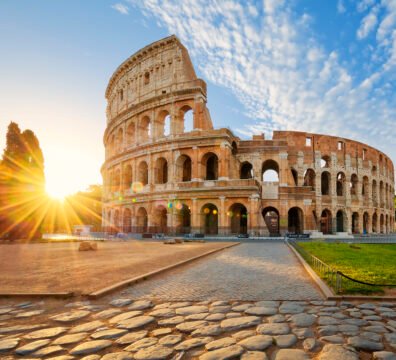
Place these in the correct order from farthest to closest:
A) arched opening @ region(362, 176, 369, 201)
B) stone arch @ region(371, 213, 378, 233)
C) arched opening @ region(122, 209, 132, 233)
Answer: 1. stone arch @ region(371, 213, 378, 233)
2. arched opening @ region(362, 176, 369, 201)
3. arched opening @ region(122, 209, 132, 233)

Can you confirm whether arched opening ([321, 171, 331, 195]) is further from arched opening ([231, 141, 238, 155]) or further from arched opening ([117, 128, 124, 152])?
arched opening ([117, 128, 124, 152])

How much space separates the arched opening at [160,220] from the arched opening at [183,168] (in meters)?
4.04

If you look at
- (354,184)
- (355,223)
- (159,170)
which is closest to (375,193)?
(354,184)

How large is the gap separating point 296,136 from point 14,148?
104 feet

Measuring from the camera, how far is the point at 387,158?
49.8m

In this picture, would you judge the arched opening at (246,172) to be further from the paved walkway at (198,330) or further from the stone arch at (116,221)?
the paved walkway at (198,330)

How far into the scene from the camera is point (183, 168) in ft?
116

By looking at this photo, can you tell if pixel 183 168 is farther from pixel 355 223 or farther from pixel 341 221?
pixel 355 223

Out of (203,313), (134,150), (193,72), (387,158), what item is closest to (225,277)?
(203,313)

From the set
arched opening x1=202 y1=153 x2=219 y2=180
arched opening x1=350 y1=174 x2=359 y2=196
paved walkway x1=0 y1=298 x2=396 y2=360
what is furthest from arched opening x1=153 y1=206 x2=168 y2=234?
Result: paved walkway x1=0 y1=298 x2=396 y2=360

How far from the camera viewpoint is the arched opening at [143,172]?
36594 mm

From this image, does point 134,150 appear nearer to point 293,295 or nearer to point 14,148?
point 14,148

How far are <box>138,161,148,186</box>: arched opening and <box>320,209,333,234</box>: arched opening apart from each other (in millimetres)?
24607

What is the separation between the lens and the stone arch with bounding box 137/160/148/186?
3656 centimetres
